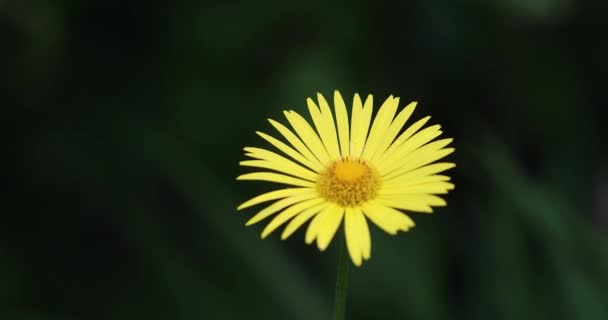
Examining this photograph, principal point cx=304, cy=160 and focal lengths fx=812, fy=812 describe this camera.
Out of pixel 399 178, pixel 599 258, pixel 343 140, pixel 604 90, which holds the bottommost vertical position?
pixel 399 178

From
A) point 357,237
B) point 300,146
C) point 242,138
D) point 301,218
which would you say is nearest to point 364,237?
point 357,237

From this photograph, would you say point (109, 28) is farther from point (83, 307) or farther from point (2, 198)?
point (83, 307)

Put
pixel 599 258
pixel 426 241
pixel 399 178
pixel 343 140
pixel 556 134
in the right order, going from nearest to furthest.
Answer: pixel 399 178, pixel 343 140, pixel 599 258, pixel 426 241, pixel 556 134

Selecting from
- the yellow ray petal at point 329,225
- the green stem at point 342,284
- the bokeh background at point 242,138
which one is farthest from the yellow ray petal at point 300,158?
the bokeh background at point 242,138

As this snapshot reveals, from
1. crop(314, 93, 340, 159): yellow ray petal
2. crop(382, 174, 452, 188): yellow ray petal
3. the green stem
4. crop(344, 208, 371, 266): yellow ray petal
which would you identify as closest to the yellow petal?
crop(314, 93, 340, 159): yellow ray petal

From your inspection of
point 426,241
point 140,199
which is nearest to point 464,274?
point 426,241

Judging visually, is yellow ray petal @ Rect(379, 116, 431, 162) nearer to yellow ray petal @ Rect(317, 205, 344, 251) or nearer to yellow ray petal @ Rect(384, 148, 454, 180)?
yellow ray petal @ Rect(384, 148, 454, 180)
